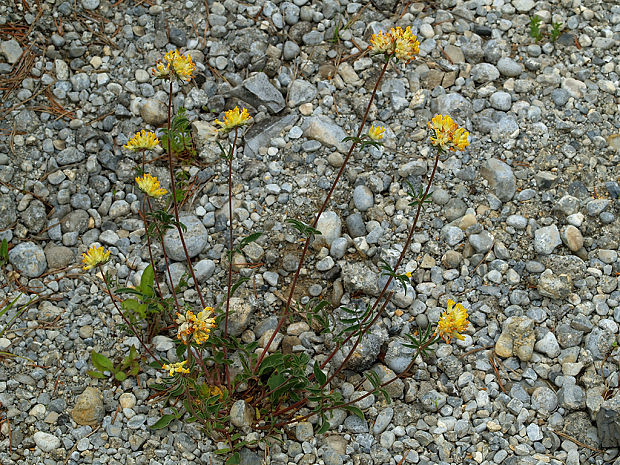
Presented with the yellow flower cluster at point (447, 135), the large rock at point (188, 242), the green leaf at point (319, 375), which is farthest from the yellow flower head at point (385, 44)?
the large rock at point (188, 242)

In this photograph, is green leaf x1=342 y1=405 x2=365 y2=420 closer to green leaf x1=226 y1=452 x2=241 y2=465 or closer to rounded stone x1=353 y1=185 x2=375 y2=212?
green leaf x1=226 y1=452 x2=241 y2=465

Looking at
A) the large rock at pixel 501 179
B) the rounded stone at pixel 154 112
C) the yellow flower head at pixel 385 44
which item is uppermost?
the yellow flower head at pixel 385 44

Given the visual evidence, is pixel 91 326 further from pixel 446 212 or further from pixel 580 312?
pixel 580 312

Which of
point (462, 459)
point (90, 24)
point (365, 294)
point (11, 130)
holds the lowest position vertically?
point (462, 459)

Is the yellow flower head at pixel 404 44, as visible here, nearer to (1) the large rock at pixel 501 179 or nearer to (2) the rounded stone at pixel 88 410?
(1) the large rock at pixel 501 179

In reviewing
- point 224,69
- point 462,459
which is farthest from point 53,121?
point 462,459

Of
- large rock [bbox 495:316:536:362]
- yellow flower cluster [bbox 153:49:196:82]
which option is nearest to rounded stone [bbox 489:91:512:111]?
large rock [bbox 495:316:536:362]

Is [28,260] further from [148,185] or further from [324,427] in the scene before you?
[324,427]
